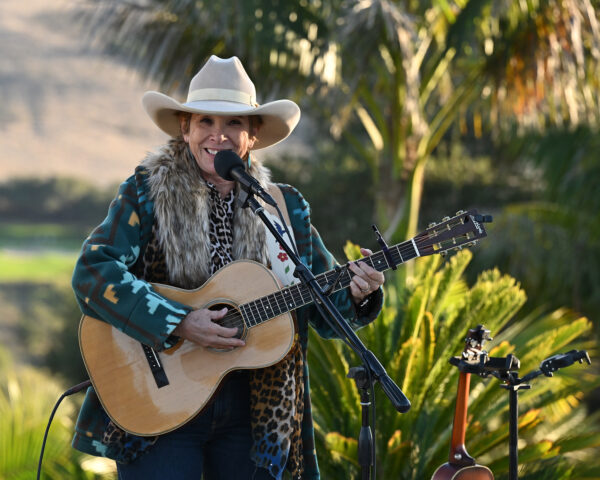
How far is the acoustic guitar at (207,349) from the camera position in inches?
95.2

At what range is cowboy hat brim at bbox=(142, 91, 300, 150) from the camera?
256 cm

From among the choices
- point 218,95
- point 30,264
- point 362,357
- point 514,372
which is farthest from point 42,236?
point 362,357

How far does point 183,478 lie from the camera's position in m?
2.36

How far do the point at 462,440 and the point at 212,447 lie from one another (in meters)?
1.05

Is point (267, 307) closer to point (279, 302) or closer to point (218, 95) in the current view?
point (279, 302)

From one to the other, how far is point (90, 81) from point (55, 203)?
15756mm

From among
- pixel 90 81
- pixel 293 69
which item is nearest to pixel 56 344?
pixel 293 69

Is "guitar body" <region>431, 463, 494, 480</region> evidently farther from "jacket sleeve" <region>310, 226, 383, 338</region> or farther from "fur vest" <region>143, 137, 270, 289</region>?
"fur vest" <region>143, 137, 270, 289</region>

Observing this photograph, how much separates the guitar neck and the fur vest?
0.51 ft

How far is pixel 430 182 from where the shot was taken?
14.2m

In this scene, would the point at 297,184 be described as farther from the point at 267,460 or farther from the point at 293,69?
the point at 267,460

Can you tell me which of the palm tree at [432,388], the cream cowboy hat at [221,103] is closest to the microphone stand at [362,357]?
the cream cowboy hat at [221,103]

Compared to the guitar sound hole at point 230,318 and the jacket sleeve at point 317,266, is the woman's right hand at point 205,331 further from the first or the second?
the jacket sleeve at point 317,266

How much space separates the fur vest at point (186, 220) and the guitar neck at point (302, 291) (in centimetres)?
15
